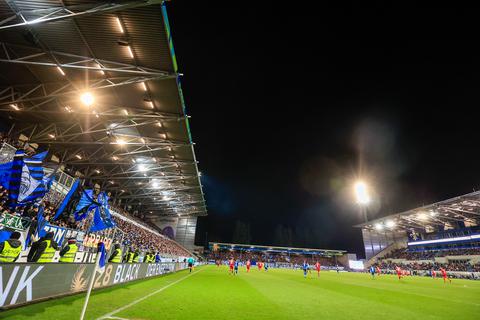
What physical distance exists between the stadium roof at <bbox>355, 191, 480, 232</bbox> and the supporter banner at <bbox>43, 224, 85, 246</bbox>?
48.9 meters

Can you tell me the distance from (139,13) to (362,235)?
254 feet

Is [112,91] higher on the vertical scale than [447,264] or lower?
higher

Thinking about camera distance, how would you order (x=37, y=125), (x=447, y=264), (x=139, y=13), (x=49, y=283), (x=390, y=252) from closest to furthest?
(x=49, y=283) < (x=139, y=13) < (x=37, y=125) < (x=447, y=264) < (x=390, y=252)

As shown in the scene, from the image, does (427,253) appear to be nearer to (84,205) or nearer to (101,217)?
(101,217)

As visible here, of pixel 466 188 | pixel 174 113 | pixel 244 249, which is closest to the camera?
pixel 174 113

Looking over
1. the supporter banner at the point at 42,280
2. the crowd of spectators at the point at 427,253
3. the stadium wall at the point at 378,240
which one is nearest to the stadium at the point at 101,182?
the supporter banner at the point at 42,280

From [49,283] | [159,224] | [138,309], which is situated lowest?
[138,309]

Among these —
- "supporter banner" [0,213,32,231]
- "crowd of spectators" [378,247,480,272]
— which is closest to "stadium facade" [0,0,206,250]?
"supporter banner" [0,213,32,231]

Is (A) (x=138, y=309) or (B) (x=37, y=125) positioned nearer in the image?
(A) (x=138, y=309)

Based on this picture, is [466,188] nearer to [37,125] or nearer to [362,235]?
[362,235]

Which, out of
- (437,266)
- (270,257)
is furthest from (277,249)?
(437,266)

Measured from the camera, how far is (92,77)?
13.5 metres

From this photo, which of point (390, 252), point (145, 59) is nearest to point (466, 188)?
point (390, 252)

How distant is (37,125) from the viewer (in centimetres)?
1867
